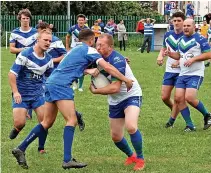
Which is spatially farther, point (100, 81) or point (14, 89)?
point (14, 89)

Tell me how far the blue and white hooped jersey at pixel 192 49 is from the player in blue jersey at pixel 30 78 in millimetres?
2666

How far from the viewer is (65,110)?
7.65 meters

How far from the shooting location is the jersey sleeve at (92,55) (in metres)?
7.48

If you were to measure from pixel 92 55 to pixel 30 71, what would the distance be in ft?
5.19

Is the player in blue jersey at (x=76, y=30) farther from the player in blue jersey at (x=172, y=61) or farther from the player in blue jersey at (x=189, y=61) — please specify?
the player in blue jersey at (x=189, y=61)

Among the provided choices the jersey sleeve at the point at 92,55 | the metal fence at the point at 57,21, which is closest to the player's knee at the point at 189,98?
the jersey sleeve at the point at 92,55

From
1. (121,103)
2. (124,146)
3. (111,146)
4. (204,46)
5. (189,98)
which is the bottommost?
(111,146)

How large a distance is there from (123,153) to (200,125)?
2.96 metres

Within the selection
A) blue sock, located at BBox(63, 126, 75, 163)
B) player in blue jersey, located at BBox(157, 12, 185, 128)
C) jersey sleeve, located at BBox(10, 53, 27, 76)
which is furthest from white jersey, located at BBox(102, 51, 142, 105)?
player in blue jersey, located at BBox(157, 12, 185, 128)

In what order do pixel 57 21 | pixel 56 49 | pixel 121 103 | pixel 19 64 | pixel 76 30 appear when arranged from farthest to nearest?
pixel 57 21, pixel 76 30, pixel 56 49, pixel 19 64, pixel 121 103

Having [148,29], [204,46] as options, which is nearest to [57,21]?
[148,29]

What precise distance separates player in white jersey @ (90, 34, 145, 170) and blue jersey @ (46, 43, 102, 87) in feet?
0.83

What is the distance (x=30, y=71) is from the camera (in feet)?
28.8

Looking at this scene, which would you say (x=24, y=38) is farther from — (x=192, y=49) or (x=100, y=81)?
(x=100, y=81)
